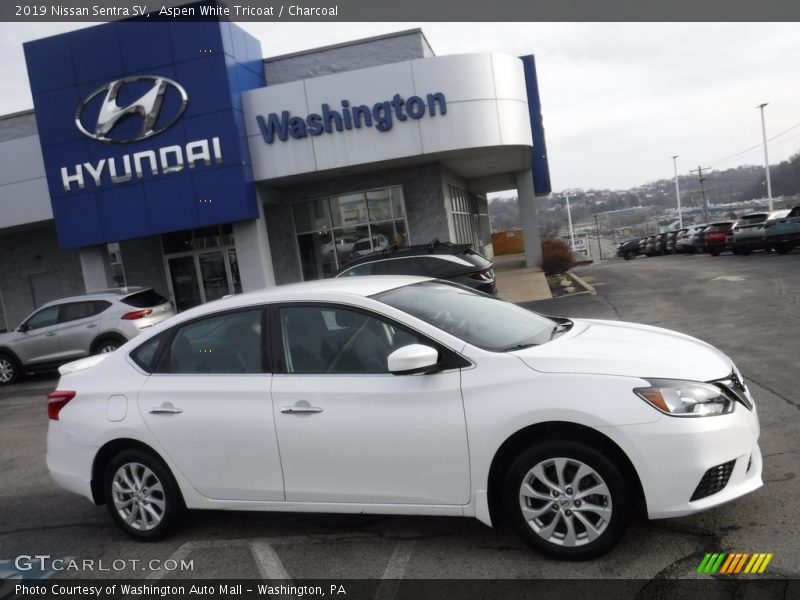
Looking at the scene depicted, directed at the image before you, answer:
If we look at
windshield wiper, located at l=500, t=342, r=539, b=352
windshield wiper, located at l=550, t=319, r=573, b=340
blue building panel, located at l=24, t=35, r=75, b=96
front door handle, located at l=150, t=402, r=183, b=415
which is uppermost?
blue building panel, located at l=24, t=35, r=75, b=96

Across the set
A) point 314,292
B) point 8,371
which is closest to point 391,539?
point 314,292

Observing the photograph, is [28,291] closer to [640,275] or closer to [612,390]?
[640,275]

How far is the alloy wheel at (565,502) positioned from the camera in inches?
145

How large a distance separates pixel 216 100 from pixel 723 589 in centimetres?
1720

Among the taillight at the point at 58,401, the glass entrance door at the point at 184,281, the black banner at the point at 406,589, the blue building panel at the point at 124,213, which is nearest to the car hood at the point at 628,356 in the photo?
the black banner at the point at 406,589

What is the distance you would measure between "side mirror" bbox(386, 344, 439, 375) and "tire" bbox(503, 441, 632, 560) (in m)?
0.73

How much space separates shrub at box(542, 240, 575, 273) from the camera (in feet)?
85.5

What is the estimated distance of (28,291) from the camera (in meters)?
24.2

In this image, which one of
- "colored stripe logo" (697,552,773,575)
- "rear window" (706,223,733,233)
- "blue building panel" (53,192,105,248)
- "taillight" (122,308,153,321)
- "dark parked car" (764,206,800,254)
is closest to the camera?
"colored stripe logo" (697,552,773,575)

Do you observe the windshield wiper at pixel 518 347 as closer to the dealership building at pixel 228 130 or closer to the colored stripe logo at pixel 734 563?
the colored stripe logo at pixel 734 563

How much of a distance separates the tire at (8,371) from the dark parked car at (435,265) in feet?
24.0

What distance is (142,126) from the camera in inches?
728

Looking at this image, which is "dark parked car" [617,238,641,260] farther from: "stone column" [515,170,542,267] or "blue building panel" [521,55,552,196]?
"stone column" [515,170,542,267]

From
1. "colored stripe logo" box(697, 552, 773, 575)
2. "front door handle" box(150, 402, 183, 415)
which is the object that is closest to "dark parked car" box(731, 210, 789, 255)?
"colored stripe logo" box(697, 552, 773, 575)
